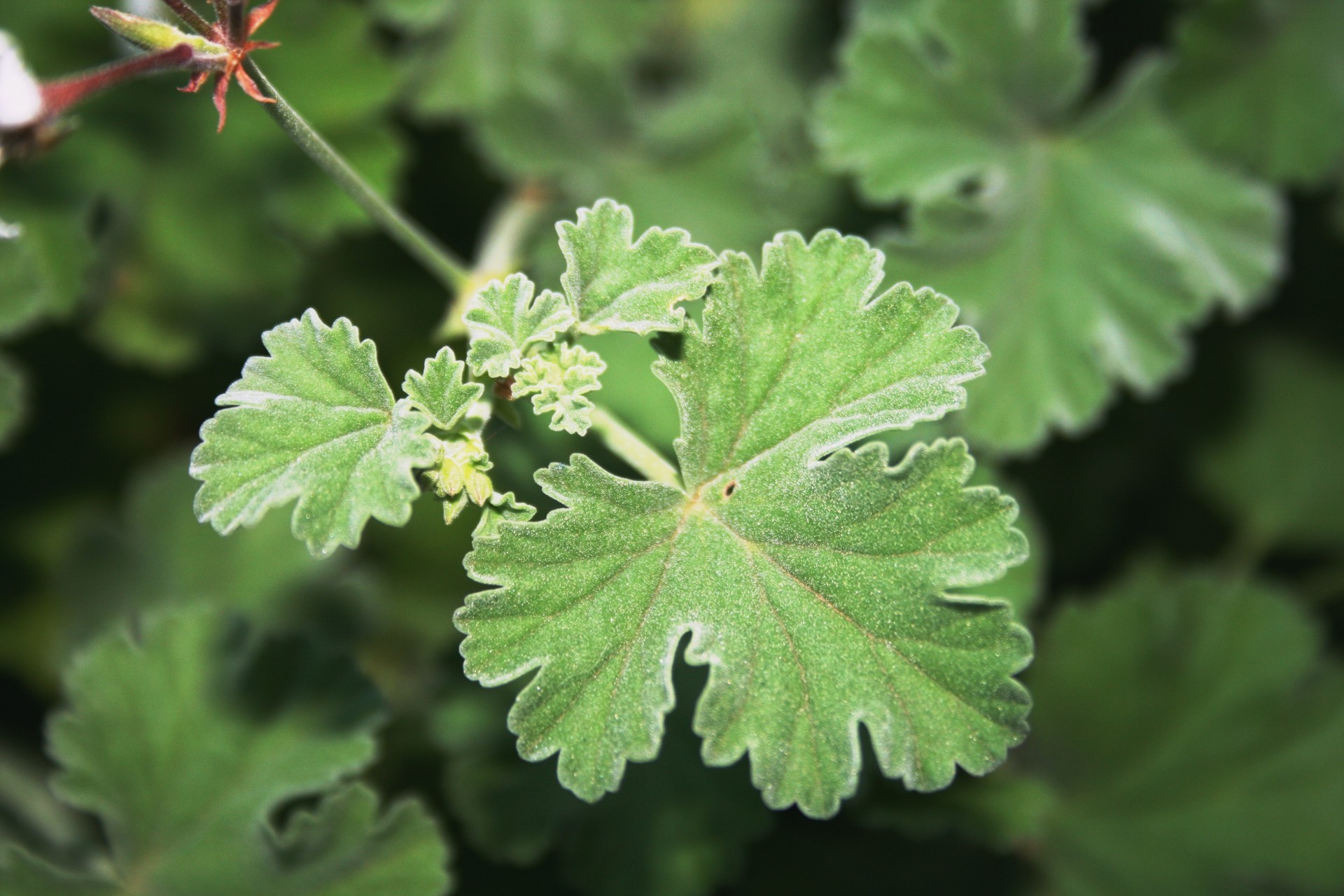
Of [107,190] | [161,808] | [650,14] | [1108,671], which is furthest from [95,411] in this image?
[1108,671]

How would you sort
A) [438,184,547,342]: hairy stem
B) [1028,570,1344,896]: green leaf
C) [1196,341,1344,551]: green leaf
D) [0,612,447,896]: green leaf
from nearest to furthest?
[0,612,447,896]: green leaf
[438,184,547,342]: hairy stem
[1028,570,1344,896]: green leaf
[1196,341,1344,551]: green leaf

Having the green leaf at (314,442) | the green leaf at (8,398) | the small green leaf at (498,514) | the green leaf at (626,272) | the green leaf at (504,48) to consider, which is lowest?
the small green leaf at (498,514)

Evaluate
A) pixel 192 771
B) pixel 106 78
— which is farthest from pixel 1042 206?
pixel 192 771

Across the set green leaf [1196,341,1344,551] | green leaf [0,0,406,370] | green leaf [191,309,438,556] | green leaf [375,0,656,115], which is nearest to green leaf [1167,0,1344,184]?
green leaf [1196,341,1344,551]

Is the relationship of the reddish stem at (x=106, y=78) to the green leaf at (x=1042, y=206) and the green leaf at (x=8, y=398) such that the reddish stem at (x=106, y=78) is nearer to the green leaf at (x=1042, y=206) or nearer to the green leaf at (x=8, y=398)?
the green leaf at (x=8, y=398)

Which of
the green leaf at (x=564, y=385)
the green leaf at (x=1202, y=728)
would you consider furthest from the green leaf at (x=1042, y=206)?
the green leaf at (x=564, y=385)

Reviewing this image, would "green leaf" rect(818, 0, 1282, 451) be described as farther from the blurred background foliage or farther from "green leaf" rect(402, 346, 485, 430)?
"green leaf" rect(402, 346, 485, 430)
